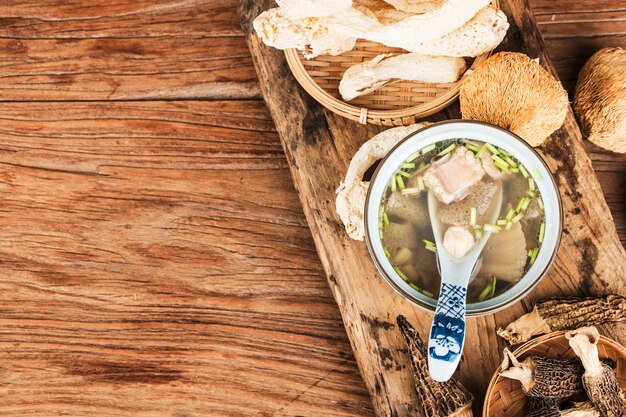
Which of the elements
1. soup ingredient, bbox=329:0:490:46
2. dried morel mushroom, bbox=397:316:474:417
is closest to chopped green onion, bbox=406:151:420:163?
soup ingredient, bbox=329:0:490:46

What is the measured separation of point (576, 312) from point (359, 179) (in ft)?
1.60

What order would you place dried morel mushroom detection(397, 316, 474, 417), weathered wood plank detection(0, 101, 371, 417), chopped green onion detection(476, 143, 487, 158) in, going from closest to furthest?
chopped green onion detection(476, 143, 487, 158) < dried morel mushroom detection(397, 316, 474, 417) < weathered wood plank detection(0, 101, 371, 417)

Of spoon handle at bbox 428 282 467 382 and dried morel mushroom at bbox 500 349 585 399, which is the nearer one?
spoon handle at bbox 428 282 467 382

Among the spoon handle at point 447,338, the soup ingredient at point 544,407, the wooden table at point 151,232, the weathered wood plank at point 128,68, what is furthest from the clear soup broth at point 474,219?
the weathered wood plank at point 128,68

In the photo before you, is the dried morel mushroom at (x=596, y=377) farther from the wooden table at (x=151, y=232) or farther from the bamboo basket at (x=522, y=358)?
the wooden table at (x=151, y=232)

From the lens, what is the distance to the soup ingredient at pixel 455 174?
1.06 metres

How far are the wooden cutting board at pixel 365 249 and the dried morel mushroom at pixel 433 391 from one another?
4cm

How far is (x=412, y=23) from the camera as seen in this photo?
1.06 metres

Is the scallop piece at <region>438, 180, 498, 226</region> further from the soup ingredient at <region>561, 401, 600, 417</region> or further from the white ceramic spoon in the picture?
the soup ingredient at <region>561, 401, 600, 417</region>

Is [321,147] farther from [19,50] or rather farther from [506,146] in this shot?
[19,50]

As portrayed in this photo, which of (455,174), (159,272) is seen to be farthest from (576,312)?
(159,272)

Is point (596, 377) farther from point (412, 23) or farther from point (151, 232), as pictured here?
point (151, 232)

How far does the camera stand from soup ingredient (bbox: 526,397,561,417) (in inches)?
44.0

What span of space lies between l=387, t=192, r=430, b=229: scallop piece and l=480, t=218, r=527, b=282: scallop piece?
12 centimetres
